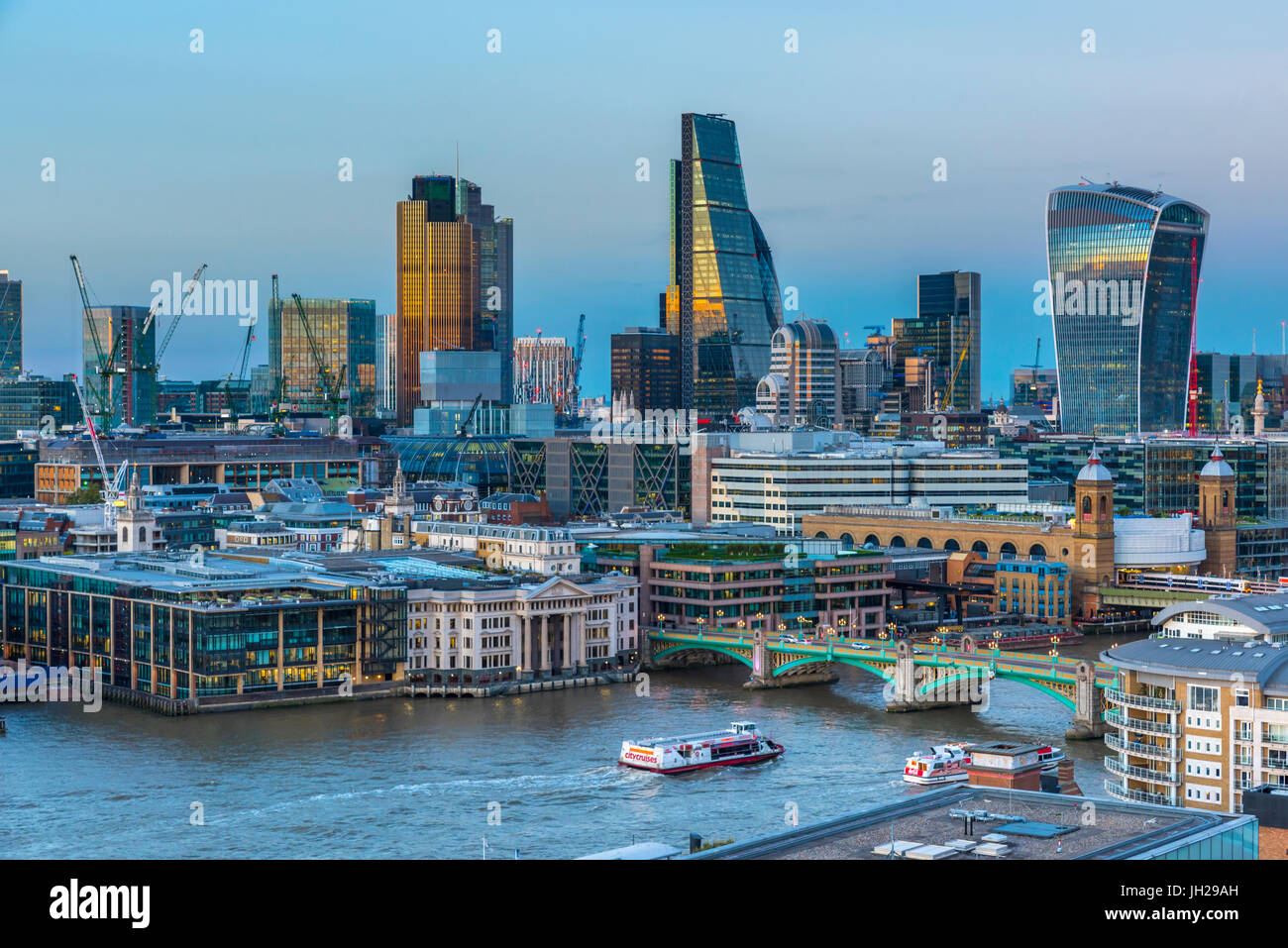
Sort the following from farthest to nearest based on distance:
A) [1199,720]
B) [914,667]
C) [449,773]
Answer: [914,667], [449,773], [1199,720]

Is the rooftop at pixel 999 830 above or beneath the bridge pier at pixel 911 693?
above

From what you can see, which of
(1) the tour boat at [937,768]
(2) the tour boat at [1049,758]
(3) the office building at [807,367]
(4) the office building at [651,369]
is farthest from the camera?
(4) the office building at [651,369]

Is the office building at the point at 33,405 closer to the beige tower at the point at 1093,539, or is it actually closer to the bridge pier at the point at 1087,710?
the beige tower at the point at 1093,539

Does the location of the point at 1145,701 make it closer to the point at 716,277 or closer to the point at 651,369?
the point at 716,277

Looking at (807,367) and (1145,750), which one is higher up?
(807,367)

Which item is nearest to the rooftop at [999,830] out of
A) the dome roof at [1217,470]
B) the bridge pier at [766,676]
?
the bridge pier at [766,676]

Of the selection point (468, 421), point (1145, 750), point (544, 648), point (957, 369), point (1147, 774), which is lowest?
point (544, 648)

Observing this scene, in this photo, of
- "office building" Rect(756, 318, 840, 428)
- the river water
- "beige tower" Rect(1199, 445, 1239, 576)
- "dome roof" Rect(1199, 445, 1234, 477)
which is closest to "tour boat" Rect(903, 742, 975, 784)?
the river water

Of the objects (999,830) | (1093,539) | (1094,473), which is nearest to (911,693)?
(1093,539)
